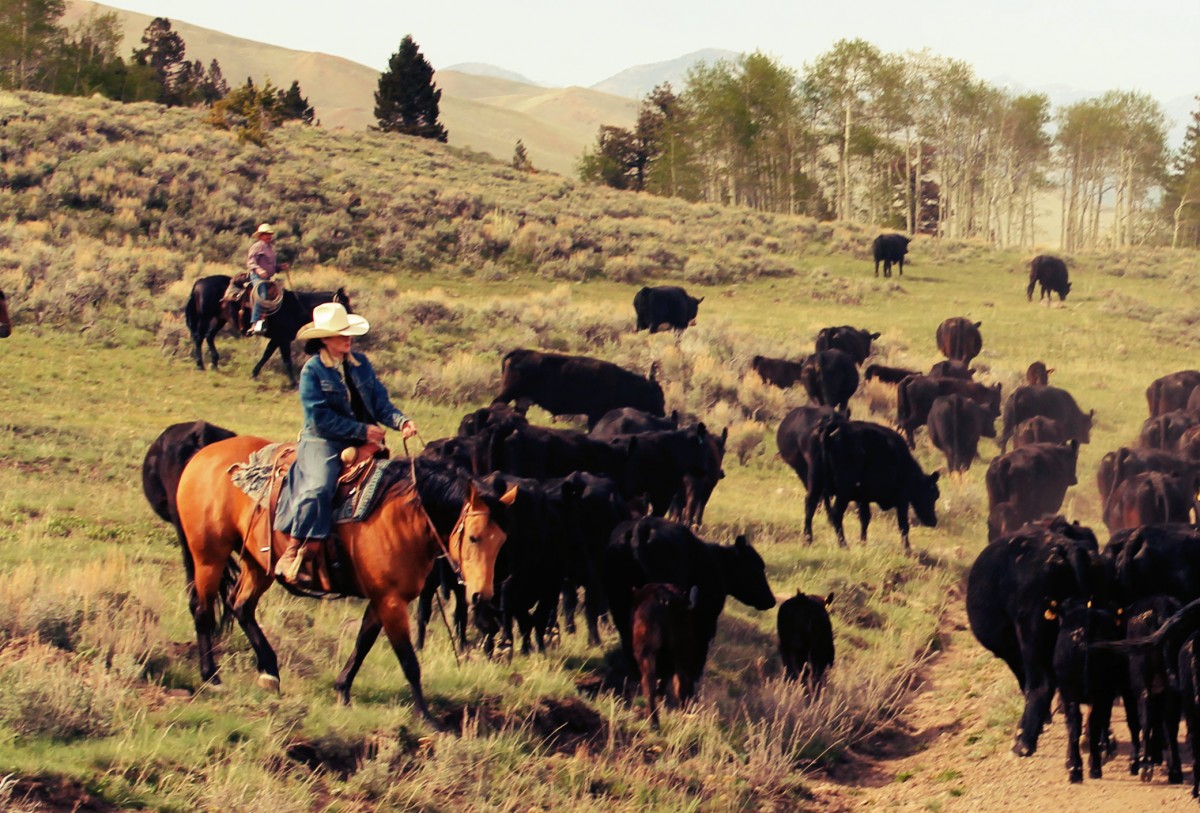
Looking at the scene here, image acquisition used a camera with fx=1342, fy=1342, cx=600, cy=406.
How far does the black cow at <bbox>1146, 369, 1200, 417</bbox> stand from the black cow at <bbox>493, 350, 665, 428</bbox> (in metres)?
9.74

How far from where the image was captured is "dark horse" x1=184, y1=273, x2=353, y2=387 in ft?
72.5

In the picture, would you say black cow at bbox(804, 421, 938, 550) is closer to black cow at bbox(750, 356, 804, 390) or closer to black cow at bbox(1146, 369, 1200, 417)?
black cow at bbox(750, 356, 804, 390)

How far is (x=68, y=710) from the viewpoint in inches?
297

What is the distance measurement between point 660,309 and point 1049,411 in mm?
9781

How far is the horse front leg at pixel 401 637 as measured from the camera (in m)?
8.44

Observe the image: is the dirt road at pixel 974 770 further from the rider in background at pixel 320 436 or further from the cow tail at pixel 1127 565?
the rider in background at pixel 320 436

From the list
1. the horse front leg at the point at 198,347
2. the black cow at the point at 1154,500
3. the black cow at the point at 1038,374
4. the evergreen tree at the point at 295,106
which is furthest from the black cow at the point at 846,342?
the evergreen tree at the point at 295,106

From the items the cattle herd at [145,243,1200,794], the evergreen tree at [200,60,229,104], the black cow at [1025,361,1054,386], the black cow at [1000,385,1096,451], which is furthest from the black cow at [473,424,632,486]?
the evergreen tree at [200,60,229,104]

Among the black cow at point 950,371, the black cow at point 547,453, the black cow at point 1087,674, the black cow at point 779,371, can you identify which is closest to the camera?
the black cow at point 1087,674

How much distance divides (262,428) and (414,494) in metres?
11.0

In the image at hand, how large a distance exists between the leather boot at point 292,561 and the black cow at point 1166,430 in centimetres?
1601

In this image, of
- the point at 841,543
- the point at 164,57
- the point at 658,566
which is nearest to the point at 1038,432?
the point at 841,543

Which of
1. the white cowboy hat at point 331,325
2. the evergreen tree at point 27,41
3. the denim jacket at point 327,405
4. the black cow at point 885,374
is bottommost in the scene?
the black cow at point 885,374

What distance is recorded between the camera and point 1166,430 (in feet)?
67.9
